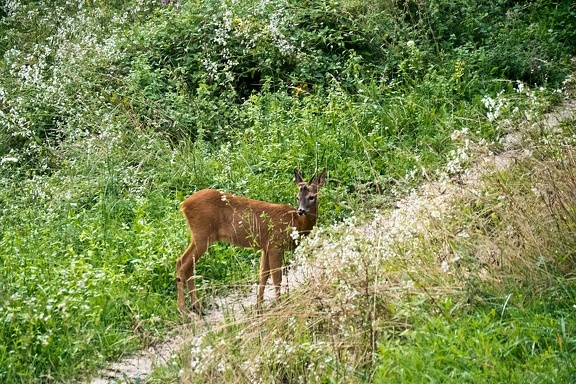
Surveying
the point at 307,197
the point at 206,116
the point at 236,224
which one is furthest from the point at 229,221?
the point at 206,116

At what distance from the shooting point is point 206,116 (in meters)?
11.9

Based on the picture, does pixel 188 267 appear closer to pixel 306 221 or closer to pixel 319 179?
pixel 306 221

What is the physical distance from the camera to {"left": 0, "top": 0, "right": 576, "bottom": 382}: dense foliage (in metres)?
8.62

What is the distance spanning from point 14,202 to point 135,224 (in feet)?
6.43

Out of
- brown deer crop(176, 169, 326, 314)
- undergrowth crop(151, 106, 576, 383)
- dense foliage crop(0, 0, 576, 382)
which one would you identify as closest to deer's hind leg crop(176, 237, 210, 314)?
brown deer crop(176, 169, 326, 314)

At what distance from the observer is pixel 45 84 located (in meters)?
13.0

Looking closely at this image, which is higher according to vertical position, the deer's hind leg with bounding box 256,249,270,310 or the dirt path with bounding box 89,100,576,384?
the dirt path with bounding box 89,100,576,384

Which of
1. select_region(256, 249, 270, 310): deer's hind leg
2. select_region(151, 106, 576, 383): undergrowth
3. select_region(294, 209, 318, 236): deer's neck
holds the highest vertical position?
select_region(151, 106, 576, 383): undergrowth

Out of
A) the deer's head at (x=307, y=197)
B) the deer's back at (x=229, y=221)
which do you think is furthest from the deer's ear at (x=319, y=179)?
the deer's back at (x=229, y=221)

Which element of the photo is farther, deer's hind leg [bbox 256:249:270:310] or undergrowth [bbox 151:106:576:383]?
deer's hind leg [bbox 256:249:270:310]

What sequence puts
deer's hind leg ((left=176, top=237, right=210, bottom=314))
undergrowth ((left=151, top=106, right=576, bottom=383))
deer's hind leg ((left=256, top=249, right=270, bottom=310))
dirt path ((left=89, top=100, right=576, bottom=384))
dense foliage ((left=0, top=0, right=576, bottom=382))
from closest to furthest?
undergrowth ((left=151, top=106, right=576, bottom=383)) → dirt path ((left=89, top=100, right=576, bottom=384)) → deer's hind leg ((left=256, top=249, right=270, bottom=310)) → deer's hind leg ((left=176, top=237, right=210, bottom=314)) → dense foliage ((left=0, top=0, right=576, bottom=382))

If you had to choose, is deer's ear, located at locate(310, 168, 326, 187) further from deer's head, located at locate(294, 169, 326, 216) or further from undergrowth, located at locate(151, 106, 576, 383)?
undergrowth, located at locate(151, 106, 576, 383)

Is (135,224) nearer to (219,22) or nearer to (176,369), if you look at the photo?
Answer: (176,369)

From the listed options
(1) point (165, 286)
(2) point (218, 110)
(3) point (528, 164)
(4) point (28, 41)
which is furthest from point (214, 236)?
(4) point (28, 41)
